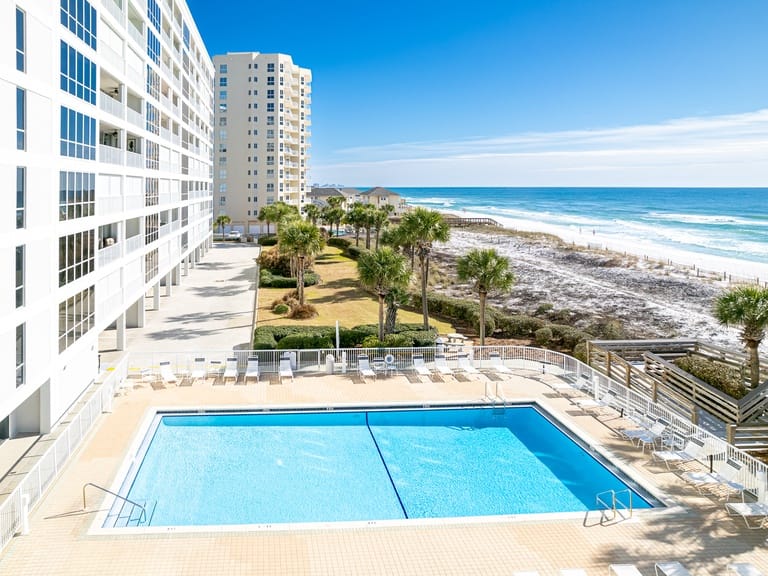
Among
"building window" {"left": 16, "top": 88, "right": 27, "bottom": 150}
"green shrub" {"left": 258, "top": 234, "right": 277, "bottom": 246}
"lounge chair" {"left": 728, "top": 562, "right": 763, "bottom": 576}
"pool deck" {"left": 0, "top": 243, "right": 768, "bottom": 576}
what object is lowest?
"pool deck" {"left": 0, "top": 243, "right": 768, "bottom": 576}

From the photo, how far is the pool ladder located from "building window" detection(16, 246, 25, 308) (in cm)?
1437

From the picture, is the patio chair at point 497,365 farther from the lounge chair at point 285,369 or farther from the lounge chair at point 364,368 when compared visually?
the lounge chair at point 285,369

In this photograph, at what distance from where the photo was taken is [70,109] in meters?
18.5

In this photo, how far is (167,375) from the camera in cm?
2316

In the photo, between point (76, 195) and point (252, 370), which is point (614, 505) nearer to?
point (252, 370)

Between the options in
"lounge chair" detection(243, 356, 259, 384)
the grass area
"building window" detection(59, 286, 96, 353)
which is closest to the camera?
"building window" detection(59, 286, 96, 353)

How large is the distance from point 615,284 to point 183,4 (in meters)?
38.6

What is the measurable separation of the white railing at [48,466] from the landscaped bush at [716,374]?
2027 cm

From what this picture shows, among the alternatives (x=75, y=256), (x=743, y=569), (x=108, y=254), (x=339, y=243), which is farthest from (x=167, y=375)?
(x=339, y=243)

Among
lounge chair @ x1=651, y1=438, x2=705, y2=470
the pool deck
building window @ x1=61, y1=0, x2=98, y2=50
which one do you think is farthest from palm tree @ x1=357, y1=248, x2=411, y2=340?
the pool deck

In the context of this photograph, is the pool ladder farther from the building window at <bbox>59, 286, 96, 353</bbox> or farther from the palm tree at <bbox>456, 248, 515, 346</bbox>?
the building window at <bbox>59, 286, 96, 353</bbox>

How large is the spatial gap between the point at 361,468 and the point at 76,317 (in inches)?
408

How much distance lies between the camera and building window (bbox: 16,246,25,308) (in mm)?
15219

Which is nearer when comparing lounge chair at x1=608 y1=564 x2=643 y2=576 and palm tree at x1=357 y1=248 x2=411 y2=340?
lounge chair at x1=608 y1=564 x2=643 y2=576
